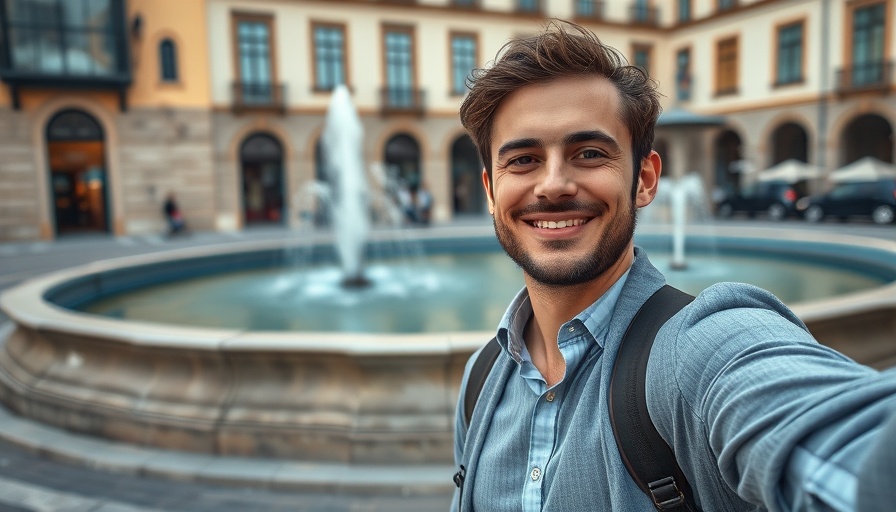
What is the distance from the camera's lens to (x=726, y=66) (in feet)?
100

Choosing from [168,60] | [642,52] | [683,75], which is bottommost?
[168,60]

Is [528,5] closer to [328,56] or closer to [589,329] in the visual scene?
[328,56]

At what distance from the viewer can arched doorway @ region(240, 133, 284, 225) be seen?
26156 mm

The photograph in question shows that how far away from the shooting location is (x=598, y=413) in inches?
46.9

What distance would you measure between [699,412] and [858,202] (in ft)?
83.0

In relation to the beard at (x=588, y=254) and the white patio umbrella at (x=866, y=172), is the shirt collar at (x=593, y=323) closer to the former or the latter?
the beard at (x=588, y=254)

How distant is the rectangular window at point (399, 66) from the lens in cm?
2758

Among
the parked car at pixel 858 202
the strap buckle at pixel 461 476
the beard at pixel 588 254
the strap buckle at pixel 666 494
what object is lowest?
the parked car at pixel 858 202

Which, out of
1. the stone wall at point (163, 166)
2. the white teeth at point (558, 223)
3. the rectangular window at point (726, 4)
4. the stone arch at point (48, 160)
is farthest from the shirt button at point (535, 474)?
the rectangular window at point (726, 4)

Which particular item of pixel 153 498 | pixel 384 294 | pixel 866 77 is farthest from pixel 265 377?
pixel 866 77

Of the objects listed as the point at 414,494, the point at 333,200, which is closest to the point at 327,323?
the point at 414,494

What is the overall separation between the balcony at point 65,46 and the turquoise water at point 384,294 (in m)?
15.3

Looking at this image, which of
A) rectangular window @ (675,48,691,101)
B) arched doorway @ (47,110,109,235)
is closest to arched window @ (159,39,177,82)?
arched doorway @ (47,110,109,235)

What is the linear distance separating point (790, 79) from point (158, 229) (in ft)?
87.5
